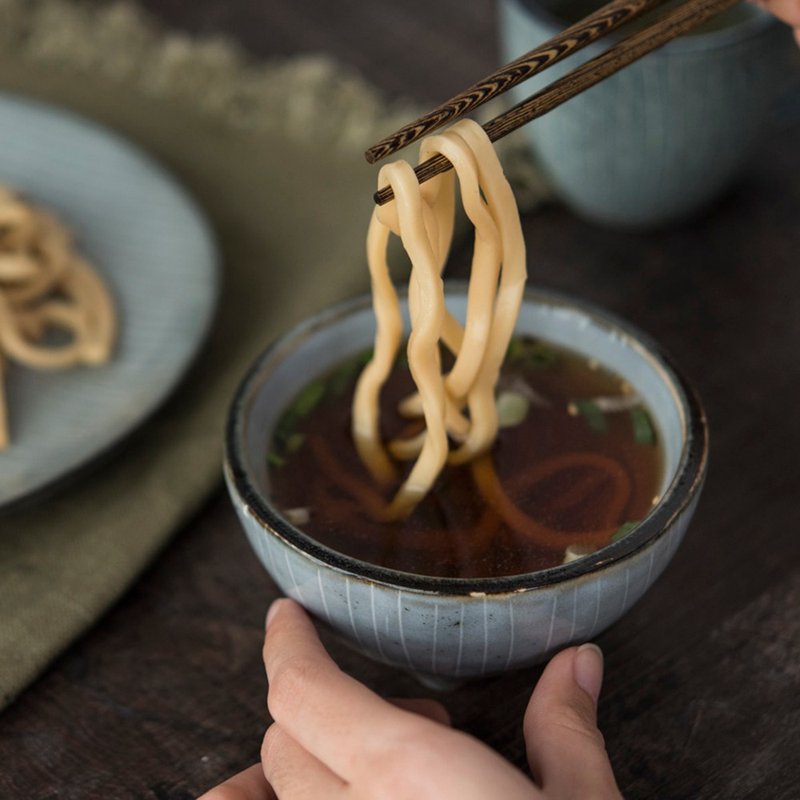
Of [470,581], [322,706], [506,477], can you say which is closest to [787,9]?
[506,477]

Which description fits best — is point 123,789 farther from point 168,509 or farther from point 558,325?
point 558,325

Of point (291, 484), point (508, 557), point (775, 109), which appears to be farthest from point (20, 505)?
point (775, 109)

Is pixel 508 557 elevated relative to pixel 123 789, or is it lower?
elevated

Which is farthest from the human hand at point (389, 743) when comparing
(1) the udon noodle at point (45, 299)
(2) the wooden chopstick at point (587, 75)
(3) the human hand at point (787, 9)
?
(3) the human hand at point (787, 9)

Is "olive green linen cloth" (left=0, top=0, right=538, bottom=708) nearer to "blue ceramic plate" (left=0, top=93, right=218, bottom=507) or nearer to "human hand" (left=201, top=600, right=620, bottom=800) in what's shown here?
"blue ceramic plate" (left=0, top=93, right=218, bottom=507)

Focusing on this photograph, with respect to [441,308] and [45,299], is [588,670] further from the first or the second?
[45,299]

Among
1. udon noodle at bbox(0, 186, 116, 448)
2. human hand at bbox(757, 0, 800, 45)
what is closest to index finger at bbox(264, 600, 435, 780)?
udon noodle at bbox(0, 186, 116, 448)
